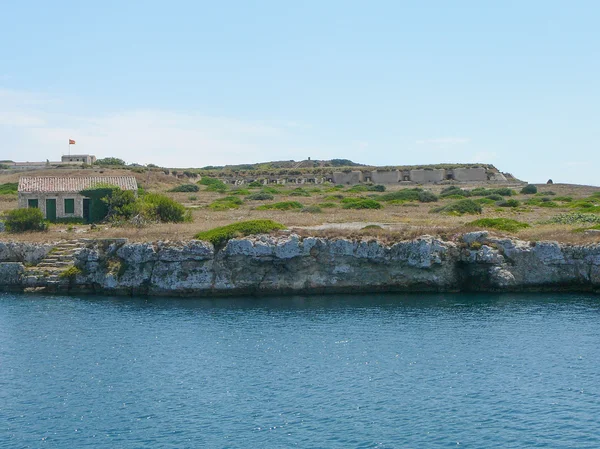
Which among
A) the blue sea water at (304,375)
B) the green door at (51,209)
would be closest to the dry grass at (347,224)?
the green door at (51,209)

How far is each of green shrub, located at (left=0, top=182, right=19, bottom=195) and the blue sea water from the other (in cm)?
5568

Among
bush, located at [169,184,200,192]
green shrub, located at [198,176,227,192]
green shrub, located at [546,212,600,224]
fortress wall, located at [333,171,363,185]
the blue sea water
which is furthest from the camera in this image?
fortress wall, located at [333,171,363,185]

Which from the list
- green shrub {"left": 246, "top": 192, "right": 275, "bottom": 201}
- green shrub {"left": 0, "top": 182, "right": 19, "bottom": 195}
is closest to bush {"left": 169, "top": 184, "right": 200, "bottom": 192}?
green shrub {"left": 246, "top": 192, "right": 275, "bottom": 201}

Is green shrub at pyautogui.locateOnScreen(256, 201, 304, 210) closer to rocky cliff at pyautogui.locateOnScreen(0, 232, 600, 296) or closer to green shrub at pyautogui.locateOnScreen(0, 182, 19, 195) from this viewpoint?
rocky cliff at pyautogui.locateOnScreen(0, 232, 600, 296)

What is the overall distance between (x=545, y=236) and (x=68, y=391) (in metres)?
34.4

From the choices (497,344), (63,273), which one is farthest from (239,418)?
(63,273)

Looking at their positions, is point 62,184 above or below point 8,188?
below

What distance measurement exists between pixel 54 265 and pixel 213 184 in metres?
64.4

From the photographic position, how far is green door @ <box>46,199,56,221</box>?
66.3 metres

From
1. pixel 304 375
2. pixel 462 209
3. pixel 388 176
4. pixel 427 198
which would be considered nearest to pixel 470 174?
pixel 388 176

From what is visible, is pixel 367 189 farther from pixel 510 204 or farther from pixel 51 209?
pixel 51 209

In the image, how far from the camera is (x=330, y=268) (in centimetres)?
5147

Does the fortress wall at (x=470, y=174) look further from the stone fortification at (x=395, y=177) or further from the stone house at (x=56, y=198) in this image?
the stone house at (x=56, y=198)

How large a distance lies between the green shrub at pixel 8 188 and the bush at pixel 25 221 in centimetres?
3949
